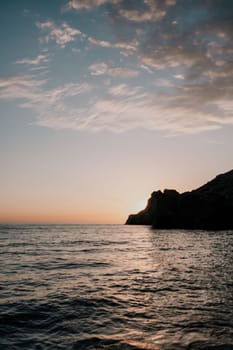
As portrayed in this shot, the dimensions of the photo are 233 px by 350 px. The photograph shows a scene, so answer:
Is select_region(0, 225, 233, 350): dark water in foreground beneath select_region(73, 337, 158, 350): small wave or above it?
beneath

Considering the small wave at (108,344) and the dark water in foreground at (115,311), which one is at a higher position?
the small wave at (108,344)

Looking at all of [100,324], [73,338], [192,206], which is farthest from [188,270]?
[192,206]

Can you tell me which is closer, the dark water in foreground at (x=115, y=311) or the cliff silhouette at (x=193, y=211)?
the dark water in foreground at (x=115, y=311)

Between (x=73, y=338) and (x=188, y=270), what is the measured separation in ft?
50.3

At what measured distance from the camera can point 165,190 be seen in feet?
445

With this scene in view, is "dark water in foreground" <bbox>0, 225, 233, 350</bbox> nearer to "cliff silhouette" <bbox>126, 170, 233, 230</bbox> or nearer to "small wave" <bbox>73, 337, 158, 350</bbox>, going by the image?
"small wave" <bbox>73, 337, 158, 350</bbox>

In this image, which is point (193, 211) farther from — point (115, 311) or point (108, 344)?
point (108, 344)

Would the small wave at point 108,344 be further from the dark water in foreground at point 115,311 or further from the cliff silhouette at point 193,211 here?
the cliff silhouette at point 193,211

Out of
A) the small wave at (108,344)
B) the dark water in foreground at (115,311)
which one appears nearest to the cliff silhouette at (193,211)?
the dark water in foreground at (115,311)

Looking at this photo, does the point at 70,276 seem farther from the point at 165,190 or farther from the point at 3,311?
the point at 165,190

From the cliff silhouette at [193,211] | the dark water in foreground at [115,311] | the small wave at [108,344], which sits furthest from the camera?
the cliff silhouette at [193,211]

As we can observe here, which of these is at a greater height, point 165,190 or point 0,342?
point 165,190

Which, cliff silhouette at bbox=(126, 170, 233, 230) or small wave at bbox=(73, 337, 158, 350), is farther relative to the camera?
cliff silhouette at bbox=(126, 170, 233, 230)

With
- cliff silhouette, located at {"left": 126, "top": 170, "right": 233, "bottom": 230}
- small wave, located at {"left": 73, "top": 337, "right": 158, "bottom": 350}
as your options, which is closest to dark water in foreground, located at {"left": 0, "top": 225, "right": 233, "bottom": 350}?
small wave, located at {"left": 73, "top": 337, "right": 158, "bottom": 350}
